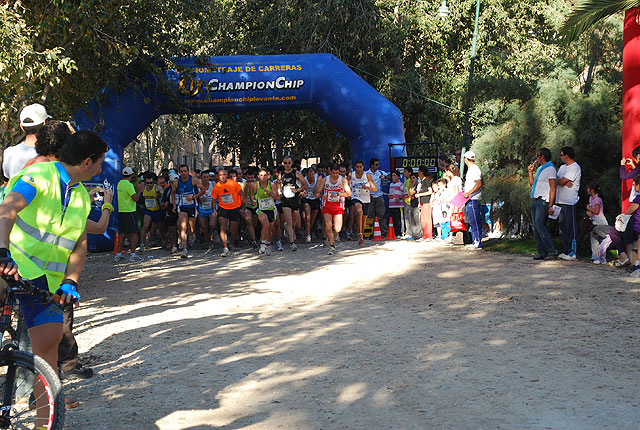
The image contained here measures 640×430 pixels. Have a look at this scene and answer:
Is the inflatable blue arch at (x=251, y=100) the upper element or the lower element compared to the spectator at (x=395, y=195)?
upper

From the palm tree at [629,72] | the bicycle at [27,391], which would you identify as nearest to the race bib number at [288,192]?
the palm tree at [629,72]

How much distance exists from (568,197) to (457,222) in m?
3.72

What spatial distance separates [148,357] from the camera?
6812mm

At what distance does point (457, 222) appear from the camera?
1600 centimetres

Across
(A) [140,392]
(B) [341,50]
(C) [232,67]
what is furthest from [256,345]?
(B) [341,50]

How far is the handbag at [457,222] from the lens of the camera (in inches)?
627

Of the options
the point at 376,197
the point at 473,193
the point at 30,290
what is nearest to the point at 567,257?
the point at 473,193

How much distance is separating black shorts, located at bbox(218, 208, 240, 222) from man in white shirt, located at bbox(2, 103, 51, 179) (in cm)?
868

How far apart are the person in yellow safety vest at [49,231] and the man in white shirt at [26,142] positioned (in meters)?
2.01

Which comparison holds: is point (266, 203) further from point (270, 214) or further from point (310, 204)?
point (310, 204)

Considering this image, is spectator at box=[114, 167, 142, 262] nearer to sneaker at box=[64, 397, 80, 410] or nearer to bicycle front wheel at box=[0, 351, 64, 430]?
sneaker at box=[64, 397, 80, 410]

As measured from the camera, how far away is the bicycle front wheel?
4.04m

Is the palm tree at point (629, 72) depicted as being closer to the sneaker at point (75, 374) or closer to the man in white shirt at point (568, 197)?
the man in white shirt at point (568, 197)

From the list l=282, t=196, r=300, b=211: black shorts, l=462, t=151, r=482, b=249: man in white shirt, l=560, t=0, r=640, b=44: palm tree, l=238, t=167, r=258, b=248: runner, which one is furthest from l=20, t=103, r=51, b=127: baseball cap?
l=282, t=196, r=300, b=211: black shorts
